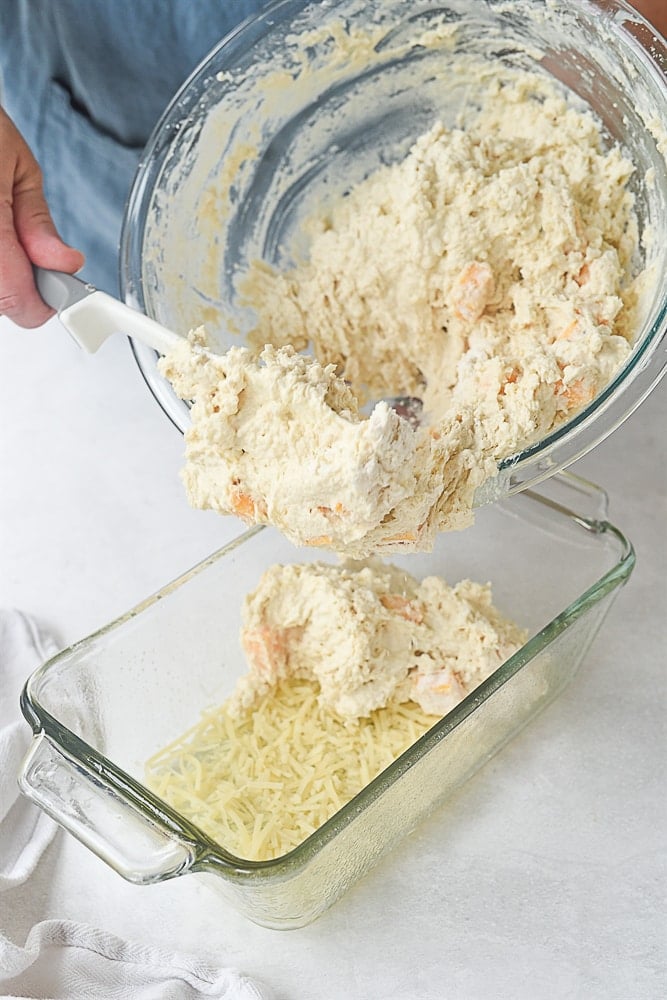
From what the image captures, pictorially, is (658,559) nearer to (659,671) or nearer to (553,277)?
(659,671)

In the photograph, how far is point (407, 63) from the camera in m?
1.46

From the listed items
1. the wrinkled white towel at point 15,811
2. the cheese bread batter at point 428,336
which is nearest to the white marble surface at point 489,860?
the wrinkled white towel at point 15,811

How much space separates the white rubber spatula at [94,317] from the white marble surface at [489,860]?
51cm

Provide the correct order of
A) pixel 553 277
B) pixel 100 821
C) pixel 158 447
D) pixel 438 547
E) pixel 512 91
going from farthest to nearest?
pixel 158 447
pixel 438 547
pixel 512 91
pixel 553 277
pixel 100 821

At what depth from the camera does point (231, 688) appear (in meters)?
1.44

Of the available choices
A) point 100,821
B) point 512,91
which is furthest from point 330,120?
point 100,821

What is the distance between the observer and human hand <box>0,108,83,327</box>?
4.21ft

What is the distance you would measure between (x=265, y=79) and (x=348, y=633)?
0.70 metres

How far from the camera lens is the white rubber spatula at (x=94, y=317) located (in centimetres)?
119

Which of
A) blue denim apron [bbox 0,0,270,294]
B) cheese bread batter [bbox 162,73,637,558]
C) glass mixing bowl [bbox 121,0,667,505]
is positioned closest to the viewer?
cheese bread batter [bbox 162,73,637,558]

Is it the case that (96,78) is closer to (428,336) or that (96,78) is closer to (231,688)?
(428,336)

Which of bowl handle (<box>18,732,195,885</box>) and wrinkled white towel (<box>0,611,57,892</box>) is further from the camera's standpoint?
wrinkled white towel (<box>0,611,57,892</box>)

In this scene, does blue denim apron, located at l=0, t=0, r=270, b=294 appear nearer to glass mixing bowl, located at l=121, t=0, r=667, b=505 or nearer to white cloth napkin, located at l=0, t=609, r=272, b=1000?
glass mixing bowl, located at l=121, t=0, r=667, b=505

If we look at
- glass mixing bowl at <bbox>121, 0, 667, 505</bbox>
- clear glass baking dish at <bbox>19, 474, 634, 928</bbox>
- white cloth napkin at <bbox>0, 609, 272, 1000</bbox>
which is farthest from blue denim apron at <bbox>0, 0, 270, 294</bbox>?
white cloth napkin at <bbox>0, 609, 272, 1000</bbox>
